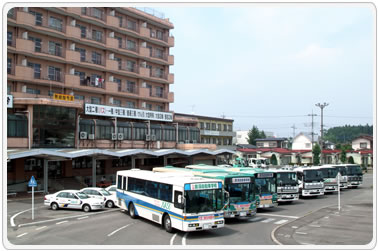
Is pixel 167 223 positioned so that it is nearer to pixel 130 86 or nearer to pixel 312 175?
pixel 312 175

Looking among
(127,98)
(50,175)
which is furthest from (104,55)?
(50,175)

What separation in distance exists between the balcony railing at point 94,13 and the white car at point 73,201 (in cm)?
2744

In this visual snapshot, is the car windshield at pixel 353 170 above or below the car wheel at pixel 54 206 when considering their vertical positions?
above

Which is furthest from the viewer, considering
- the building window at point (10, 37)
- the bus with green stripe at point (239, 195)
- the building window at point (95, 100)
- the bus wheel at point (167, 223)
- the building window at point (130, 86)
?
the building window at point (130, 86)

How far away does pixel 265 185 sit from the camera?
939 inches

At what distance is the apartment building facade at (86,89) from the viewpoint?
34.9 metres

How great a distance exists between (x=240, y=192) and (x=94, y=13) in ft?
116

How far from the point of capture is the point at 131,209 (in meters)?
22.5

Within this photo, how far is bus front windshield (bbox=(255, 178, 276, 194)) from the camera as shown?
23688mm

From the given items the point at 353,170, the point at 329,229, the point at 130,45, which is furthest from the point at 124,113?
the point at 329,229

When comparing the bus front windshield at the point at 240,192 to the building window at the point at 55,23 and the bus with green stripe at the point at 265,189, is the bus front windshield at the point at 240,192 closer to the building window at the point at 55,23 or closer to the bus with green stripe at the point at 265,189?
the bus with green stripe at the point at 265,189

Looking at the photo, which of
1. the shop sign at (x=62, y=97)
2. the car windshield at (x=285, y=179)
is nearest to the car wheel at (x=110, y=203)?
the car windshield at (x=285, y=179)

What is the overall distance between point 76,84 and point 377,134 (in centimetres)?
3688

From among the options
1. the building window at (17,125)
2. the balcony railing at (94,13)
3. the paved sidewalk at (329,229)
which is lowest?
the paved sidewalk at (329,229)
